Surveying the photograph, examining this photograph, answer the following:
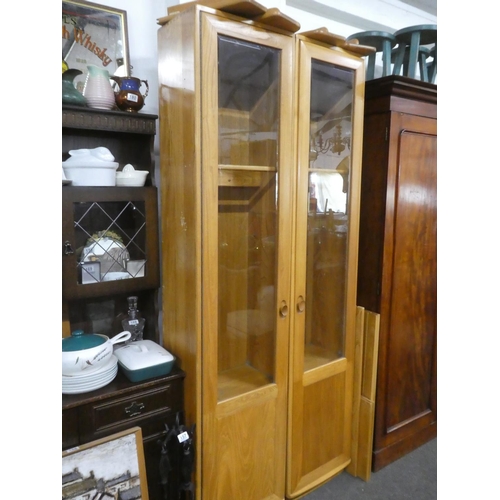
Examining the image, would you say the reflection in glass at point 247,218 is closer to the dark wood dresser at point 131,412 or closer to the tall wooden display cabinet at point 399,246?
the dark wood dresser at point 131,412

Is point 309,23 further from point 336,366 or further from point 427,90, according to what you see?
point 336,366

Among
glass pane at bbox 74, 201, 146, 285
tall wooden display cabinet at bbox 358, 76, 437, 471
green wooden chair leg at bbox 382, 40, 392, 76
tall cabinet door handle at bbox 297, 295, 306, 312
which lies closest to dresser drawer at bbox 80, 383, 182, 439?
glass pane at bbox 74, 201, 146, 285

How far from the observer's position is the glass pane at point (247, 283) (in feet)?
5.68

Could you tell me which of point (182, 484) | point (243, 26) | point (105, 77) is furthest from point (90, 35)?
point (182, 484)

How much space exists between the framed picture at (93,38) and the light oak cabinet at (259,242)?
224 millimetres

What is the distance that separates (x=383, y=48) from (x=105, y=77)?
54.4 inches

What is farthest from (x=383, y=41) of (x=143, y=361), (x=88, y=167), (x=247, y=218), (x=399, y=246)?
(x=143, y=361)

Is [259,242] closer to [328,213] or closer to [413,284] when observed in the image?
[328,213]

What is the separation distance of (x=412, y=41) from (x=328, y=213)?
96 centimetres

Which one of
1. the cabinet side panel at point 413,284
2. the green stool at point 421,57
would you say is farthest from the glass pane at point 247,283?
the green stool at point 421,57

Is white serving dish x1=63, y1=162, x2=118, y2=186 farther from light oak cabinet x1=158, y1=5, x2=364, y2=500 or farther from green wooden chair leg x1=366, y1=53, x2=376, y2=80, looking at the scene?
green wooden chair leg x1=366, y1=53, x2=376, y2=80

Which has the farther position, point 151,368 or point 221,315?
point 221,315

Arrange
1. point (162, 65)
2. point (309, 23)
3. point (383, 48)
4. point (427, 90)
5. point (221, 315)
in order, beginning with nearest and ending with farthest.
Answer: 1. point (162, 65)
2. point (221, 315)
3. point (427, 90)
4. point (383, 48)
5. point (309, 23)

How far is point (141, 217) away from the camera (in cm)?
168
